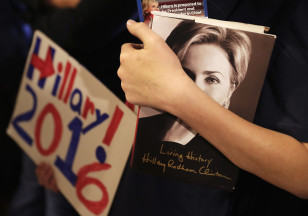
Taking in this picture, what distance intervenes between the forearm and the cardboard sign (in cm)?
32

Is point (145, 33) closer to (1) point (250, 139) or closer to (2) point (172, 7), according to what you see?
(2) point (172, 7)

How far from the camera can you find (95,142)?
33.9 inches

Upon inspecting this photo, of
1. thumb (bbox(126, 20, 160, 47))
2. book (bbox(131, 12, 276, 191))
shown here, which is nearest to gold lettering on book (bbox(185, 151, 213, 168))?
book (bbox(131, 12, 276, 191))

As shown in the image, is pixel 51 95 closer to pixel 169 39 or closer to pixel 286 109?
pixel 169 39

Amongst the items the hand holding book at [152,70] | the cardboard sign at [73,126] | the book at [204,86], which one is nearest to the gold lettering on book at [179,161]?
the book at [204,86]

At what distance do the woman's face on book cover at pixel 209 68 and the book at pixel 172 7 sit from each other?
0.23 ft

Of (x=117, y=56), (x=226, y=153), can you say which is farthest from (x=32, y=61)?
(x=226, y=153)

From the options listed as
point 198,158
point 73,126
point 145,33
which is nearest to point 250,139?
point 198,158

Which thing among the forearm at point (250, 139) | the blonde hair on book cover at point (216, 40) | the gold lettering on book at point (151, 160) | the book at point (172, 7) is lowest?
the gold lettering on book at point (151, 160)

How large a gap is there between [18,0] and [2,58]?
260 millimetres

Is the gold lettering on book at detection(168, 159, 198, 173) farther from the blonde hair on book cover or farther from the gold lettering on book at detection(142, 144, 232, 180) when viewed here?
the blonde hair on book cover

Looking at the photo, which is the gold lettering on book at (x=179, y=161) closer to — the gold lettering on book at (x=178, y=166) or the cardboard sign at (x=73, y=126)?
the gold lettering on book at (x=178, y=166)

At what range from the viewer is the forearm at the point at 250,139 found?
1.55 feet

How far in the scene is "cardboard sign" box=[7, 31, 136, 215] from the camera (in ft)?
2.69
